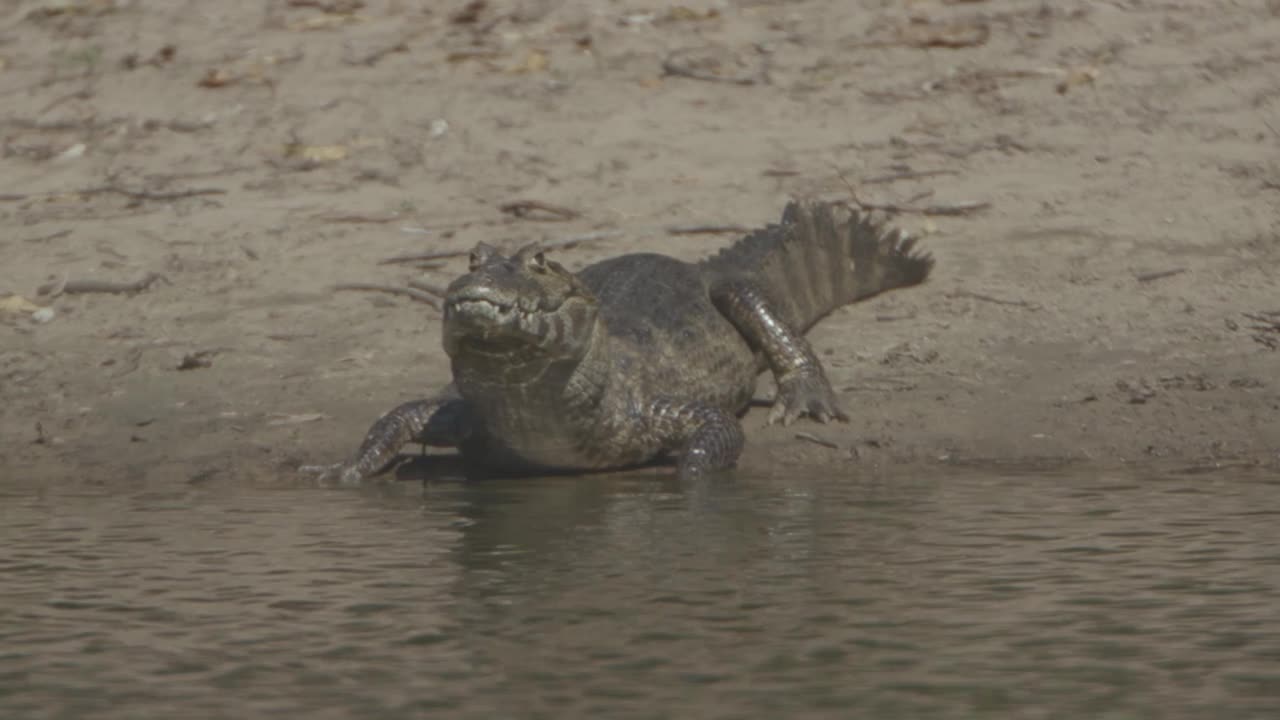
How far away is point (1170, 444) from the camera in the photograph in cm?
716

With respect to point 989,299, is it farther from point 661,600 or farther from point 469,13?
point 469,13

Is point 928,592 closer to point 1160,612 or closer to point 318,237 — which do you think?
point 1160,612

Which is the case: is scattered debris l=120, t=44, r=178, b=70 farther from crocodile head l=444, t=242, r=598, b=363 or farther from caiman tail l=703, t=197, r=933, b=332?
crocodile head l=444, t=242, r=598, b=363

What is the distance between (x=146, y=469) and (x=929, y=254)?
3.35 metres

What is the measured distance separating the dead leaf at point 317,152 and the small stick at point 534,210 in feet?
4.08

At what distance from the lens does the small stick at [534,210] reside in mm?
9477

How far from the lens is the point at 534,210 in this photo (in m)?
9.55

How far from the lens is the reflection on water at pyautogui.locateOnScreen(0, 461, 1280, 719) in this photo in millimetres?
4156

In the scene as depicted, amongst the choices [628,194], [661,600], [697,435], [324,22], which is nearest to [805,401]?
[697,435]

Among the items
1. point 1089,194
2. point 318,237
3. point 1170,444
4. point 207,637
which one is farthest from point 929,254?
point 207,637

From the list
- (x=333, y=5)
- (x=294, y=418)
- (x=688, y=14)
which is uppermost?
(x=333, y=5)

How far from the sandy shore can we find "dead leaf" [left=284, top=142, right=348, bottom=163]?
20mm

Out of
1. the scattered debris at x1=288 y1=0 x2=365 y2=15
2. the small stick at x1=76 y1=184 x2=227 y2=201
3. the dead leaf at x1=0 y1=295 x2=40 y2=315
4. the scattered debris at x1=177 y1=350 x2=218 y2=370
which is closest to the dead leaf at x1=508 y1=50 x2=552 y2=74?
the scattered debris at x1=288 y1=0 x2=365 y2=15

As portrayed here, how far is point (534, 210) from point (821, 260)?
4.78ft
